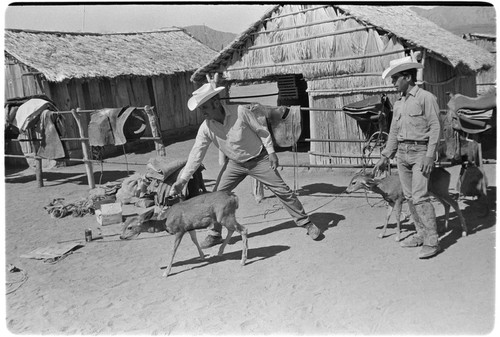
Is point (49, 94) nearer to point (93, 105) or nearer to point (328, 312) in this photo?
point (93, 105)

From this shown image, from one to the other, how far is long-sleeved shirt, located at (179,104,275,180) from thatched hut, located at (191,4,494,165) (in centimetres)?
390

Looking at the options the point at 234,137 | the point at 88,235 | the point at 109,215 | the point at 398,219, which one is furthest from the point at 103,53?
the point at 398,219

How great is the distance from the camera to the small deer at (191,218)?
20.1 ft

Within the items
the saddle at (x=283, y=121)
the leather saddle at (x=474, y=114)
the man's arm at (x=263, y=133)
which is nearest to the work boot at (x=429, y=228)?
the leather saddle at (x=474, y=114)

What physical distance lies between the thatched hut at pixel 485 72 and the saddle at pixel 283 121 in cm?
1076

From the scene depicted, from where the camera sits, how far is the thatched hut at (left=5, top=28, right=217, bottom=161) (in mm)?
15492

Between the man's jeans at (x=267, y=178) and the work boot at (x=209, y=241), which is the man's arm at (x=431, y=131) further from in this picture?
the work boot at (x=209, y=241)

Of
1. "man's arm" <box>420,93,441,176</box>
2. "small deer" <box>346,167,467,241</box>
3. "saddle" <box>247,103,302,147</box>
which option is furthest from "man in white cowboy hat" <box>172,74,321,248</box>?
"saddle" <box>247,103,302,147</box>

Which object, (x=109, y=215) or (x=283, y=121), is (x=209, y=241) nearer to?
(x=109, y=215)

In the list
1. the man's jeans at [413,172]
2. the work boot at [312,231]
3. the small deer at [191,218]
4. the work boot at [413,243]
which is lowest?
the work boot at [413,243]

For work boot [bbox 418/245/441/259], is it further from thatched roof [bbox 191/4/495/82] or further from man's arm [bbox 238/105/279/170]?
thatched roof [bbox 191/4/495/82]

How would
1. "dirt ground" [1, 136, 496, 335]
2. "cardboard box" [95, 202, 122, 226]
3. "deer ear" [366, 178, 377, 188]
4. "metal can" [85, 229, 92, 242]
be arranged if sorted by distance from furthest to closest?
"cardboard box" [95, 202, 122, 226]
"metal can" [85, 229, 92, 242]
"deer ear" [366, 178, 377, 188]
"dirt ground" [1, 136, 496, 335]

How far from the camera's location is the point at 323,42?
11641 millimetres

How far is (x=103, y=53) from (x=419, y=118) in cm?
1408
